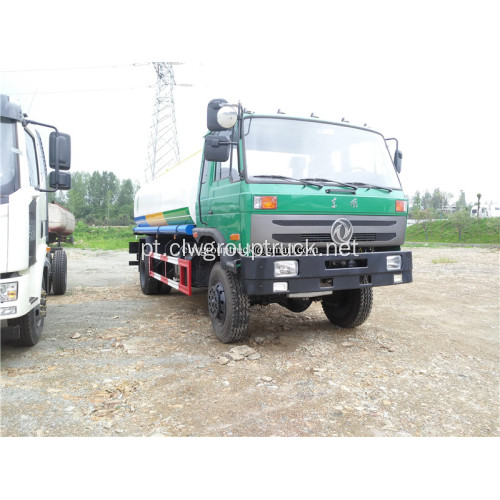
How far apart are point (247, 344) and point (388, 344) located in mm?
1681

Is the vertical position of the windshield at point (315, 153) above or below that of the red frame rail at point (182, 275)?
above

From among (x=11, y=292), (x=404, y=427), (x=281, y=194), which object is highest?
(x=281, y=194)

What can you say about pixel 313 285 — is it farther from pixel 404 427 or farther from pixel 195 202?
pixel 195 202

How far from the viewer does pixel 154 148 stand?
2233 cm

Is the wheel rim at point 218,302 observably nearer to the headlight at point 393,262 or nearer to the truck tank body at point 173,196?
the truck tank body at point 173,196

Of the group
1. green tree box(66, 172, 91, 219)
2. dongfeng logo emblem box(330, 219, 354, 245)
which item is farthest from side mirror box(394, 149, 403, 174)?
green tree box(66, 172, 91, 219)

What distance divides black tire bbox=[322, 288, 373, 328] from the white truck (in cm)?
346

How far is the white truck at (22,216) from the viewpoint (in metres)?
3.55

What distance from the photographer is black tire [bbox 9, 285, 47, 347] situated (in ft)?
13.9

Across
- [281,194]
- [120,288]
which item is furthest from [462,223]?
[281,194]

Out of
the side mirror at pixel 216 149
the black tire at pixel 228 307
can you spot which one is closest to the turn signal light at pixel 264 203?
the side mirror at pixel 216 149

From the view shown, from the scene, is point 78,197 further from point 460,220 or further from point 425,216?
point 460,220

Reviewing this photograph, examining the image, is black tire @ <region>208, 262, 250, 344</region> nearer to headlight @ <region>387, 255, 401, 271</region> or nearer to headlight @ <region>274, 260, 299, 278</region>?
headlight @ <region>274, 260, 299, 278</region>

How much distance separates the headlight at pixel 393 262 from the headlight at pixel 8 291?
384 centimetres
